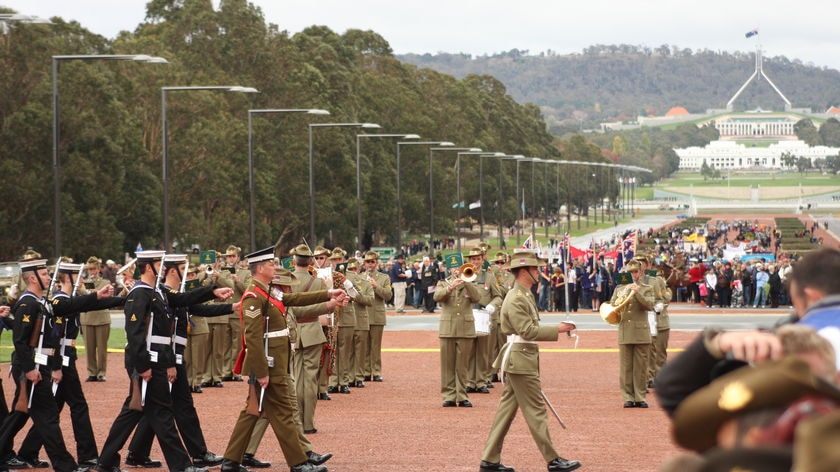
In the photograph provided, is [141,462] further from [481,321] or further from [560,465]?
[481,321]

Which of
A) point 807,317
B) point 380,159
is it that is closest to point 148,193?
point 380,159

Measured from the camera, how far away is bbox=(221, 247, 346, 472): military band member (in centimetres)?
1082

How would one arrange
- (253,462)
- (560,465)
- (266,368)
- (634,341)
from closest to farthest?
(266,368)
(560,465)
(253,462)
(634,341)

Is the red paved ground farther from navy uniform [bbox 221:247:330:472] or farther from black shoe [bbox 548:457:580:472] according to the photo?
navy uniform [bbox 221:247:330:472]

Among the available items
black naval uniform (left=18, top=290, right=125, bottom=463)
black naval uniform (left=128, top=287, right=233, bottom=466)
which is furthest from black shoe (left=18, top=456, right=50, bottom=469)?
black naval uniform (left=128, top=287, right=233, bottom=466)

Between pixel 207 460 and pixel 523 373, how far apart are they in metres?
2.72

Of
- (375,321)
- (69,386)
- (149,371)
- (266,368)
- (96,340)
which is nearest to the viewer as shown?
(266,368)

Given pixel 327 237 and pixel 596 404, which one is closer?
Result: pixel 596 404

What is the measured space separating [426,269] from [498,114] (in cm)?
8275

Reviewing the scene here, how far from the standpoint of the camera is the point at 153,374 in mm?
11141

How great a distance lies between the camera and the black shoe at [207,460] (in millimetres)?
11641

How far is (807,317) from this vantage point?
3996 mm

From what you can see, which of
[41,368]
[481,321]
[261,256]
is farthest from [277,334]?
[481,321]

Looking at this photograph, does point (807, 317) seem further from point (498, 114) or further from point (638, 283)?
point (498, 114)
